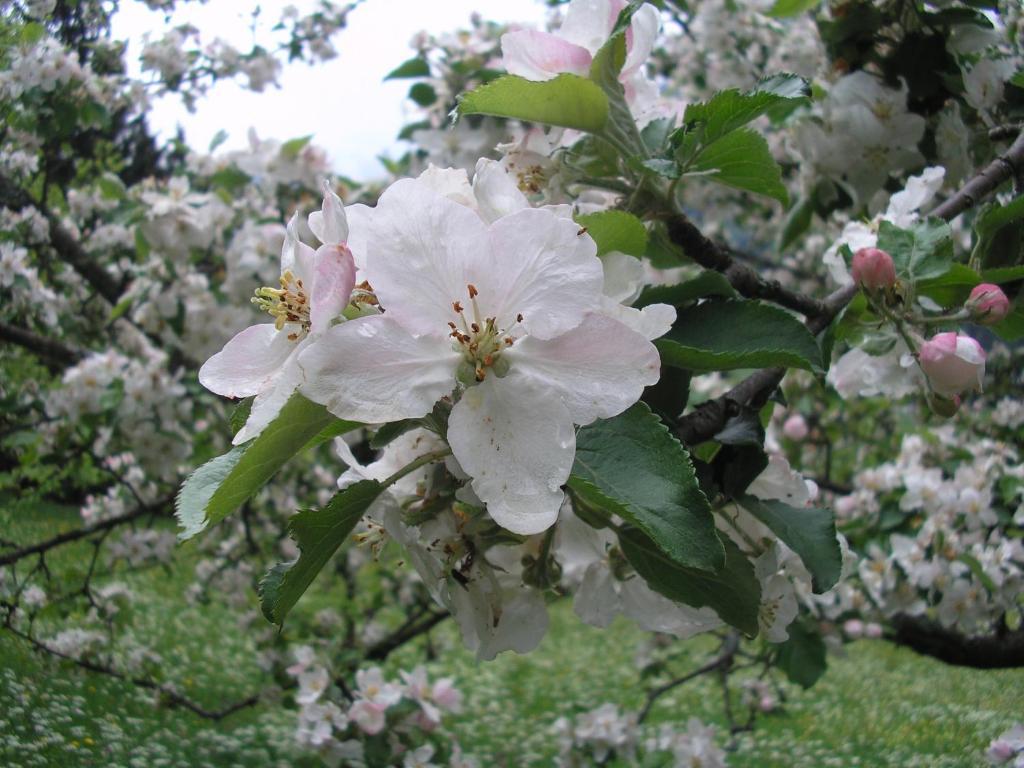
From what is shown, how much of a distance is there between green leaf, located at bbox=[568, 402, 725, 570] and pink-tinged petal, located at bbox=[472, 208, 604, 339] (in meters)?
0.08

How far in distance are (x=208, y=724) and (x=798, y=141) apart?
1.51 metres

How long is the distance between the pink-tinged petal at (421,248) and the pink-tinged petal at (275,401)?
70 mm

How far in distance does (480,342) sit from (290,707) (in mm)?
1675

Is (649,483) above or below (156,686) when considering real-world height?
above

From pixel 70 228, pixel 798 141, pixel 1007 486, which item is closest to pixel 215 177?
pixel 70 228

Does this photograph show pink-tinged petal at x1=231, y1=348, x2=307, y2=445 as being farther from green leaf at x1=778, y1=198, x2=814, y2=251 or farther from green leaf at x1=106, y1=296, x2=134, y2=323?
green leaf at x1=106, y1=296, x2=134, y2=323

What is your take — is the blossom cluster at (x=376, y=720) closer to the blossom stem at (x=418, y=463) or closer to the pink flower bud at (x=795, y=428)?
the blossom stem at (x=418, y=463)

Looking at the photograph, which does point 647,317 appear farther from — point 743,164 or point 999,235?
point 999,235

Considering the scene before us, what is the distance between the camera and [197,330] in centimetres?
220

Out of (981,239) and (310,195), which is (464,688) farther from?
(981,239)

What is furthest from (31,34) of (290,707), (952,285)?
(290,707)

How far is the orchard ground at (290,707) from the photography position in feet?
3.54

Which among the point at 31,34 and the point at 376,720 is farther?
the point at 376,720

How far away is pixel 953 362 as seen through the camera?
66cm
